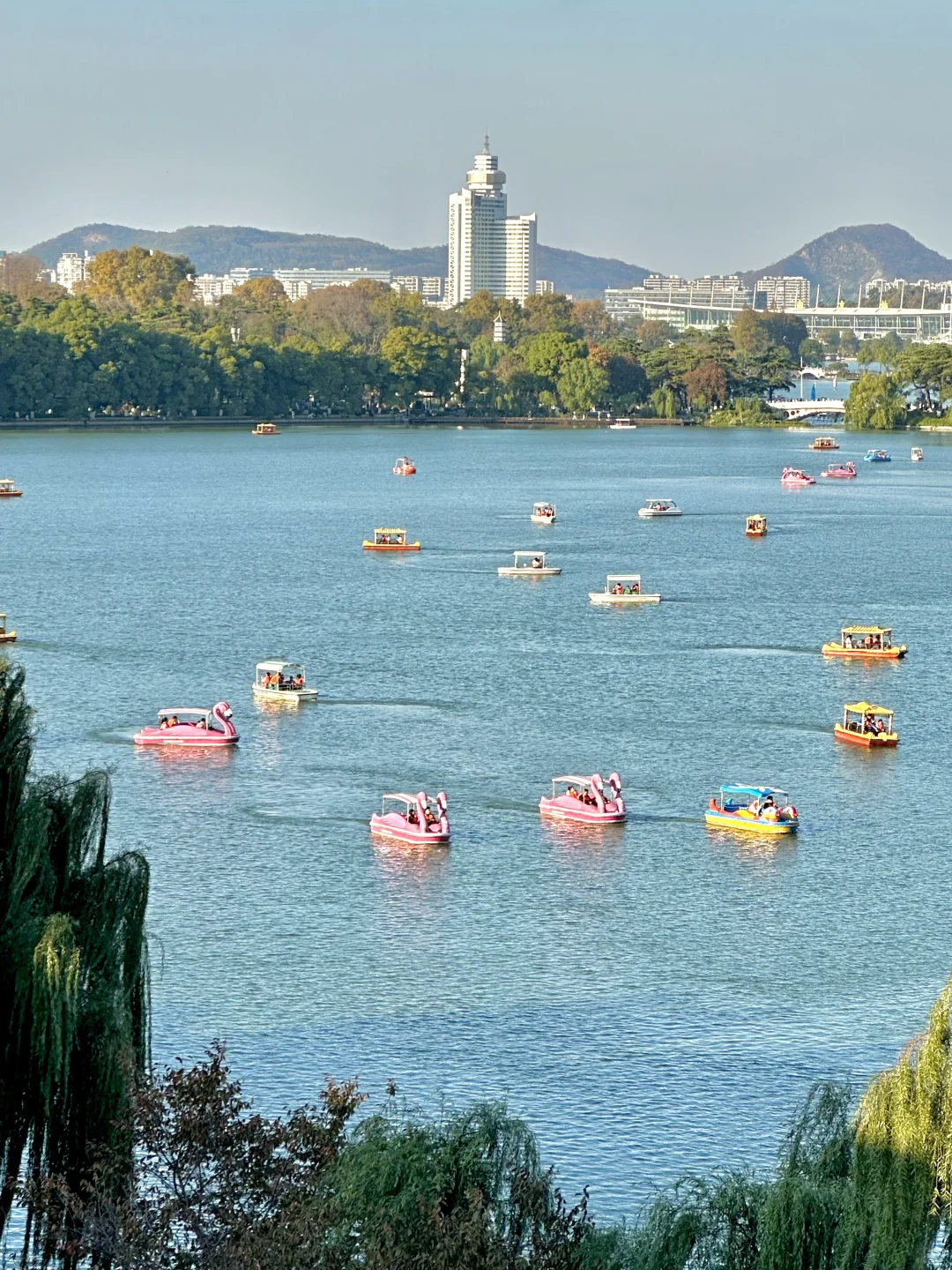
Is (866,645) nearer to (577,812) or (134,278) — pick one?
(577,812)

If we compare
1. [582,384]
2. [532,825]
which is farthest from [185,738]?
[582,384]

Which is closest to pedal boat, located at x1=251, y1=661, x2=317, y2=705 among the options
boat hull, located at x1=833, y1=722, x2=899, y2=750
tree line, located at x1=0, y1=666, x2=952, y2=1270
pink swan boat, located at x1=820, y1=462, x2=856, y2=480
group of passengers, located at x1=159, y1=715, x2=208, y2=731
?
group of passengers, located at x1=159, y1=715, x2=208, y2=731

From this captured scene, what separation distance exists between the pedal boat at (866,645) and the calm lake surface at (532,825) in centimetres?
57

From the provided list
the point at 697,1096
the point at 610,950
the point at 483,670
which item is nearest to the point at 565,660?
the point at 483,670

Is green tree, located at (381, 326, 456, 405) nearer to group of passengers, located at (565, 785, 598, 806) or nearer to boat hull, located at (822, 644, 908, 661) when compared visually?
boat hull, located at (822, 644, 908, 661)

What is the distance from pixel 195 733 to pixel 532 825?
7623 millimetres

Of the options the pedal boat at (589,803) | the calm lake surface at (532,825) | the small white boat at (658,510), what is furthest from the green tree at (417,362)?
the pedal boat at (589,803)

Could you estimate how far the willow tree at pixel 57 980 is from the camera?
523 inches

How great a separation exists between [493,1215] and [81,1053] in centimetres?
272

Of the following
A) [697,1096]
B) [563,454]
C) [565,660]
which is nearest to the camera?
[697,1096]

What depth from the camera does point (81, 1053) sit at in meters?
13.6

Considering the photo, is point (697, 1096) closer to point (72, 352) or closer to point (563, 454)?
point (563, 454)

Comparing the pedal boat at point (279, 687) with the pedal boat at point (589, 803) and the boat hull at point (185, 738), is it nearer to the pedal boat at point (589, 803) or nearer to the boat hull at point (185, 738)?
the boat hull at point (185, 738)

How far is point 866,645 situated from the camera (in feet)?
154
